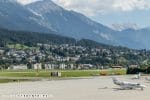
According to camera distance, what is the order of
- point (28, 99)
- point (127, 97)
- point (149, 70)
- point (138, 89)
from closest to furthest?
point (28, 99), point (127, 97), point (138, 89), point (149, 70)

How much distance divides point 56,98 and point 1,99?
7.31 metres

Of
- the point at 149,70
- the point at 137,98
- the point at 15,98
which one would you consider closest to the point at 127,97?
the point at 137,98

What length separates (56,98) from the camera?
64.4 m

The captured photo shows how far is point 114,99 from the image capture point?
2466 inches

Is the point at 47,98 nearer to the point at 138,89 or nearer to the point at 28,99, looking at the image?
the point at 28,99

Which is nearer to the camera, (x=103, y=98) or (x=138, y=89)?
(x=103, y=98)

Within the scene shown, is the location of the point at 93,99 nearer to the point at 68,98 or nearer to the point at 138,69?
the point at 68,98

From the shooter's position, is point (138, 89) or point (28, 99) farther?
point (138, 89)

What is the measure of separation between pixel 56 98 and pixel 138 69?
341 feet

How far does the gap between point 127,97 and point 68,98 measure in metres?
8.06

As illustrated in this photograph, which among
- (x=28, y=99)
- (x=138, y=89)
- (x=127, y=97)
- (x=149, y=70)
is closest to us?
(x=28, y=99)

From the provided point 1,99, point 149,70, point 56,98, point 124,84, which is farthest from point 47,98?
point 149,70

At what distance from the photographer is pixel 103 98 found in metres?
64.1

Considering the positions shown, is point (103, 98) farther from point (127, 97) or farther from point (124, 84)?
point (124, 84)
